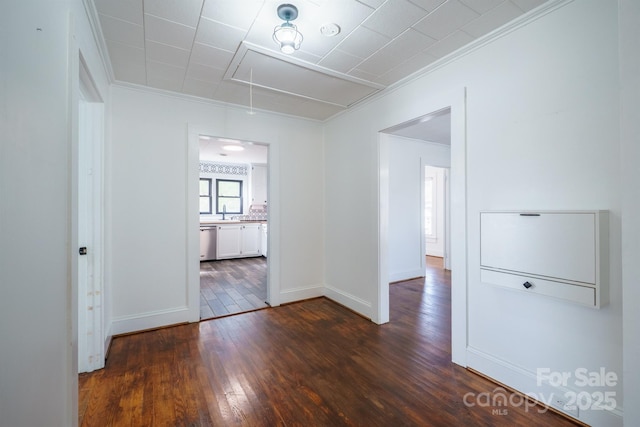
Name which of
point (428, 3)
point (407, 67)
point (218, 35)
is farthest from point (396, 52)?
point (218, 35)

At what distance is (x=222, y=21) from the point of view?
196 centimetres

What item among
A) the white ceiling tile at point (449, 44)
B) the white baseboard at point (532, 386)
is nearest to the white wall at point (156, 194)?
the white ceiling tile at point (449, 44)

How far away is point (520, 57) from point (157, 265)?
383cm

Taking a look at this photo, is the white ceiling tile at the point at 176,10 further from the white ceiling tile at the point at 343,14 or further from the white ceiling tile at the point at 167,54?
the white ceiling tile at the point at 343,14

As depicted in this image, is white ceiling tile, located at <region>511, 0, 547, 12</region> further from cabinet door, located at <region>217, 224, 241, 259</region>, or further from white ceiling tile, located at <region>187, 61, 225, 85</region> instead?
cabinet door, located at <region>217, 224, 241, 259</region>

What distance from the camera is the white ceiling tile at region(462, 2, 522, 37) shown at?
72.9 inches

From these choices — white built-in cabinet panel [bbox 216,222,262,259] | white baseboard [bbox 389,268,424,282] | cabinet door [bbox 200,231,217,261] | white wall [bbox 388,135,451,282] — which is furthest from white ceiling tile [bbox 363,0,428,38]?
cabinet door [bbox 200,231,217,261]

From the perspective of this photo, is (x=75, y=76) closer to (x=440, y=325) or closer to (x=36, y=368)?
(x=36, y=368)

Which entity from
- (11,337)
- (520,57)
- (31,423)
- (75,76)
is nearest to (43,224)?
(11,337)

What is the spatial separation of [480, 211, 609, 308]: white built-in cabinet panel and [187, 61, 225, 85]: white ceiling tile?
2698 millimetres

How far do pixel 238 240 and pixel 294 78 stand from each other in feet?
16.8

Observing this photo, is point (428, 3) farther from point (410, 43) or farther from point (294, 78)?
point (294, 78)

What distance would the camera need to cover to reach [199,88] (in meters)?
3.04

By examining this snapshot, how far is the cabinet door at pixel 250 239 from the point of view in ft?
23.7
